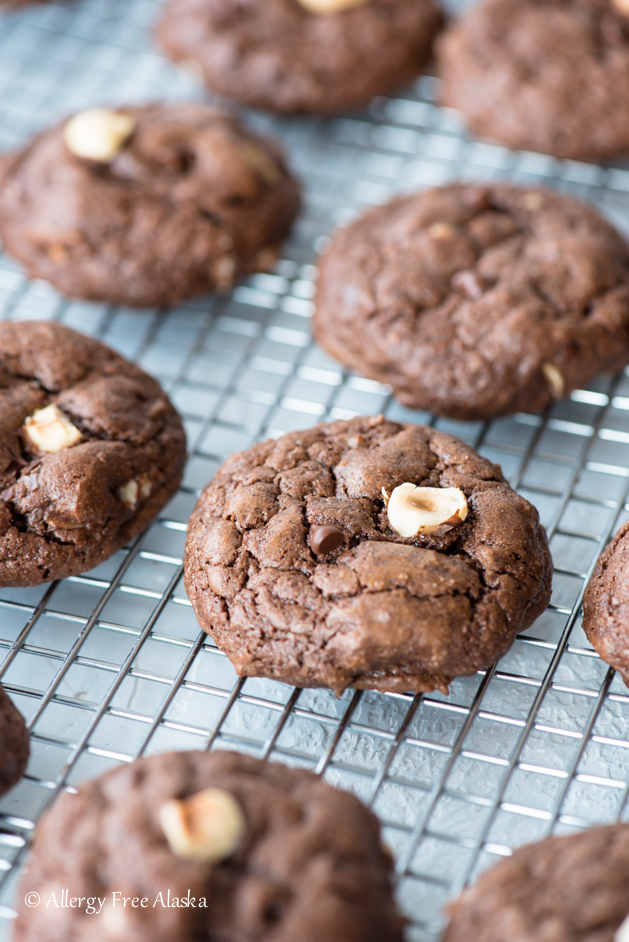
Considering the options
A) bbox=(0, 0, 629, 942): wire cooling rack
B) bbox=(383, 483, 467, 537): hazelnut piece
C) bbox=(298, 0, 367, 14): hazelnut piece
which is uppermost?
bbox=(298, 0, 367, 14): hazelnut piece

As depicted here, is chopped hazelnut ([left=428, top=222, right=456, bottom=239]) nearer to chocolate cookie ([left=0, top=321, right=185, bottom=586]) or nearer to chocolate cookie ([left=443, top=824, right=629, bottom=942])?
chocolate cookie ([left=0, top=321, right=185, bottom=586])

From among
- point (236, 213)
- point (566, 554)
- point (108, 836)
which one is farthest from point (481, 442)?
point (108, 836)

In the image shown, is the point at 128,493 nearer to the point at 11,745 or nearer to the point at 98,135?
the point at 11,745

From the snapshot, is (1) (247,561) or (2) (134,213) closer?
(1) (247,561)

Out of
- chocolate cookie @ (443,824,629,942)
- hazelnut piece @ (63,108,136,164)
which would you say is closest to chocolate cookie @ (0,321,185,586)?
hazelnut piece @ (63,108,136,164)

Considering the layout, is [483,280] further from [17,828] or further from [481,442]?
[17,828]

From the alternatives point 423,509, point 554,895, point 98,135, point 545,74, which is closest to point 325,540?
point 423,509
